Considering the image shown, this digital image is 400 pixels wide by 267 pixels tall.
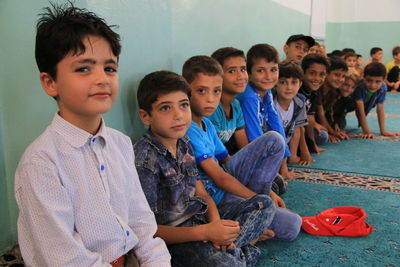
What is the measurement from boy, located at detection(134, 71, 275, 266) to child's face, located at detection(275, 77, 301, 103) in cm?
113

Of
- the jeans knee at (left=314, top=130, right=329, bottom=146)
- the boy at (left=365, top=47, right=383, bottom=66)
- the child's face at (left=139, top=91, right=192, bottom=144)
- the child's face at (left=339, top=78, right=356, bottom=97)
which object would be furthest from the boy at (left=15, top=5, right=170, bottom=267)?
the boy at (left=365, top=47, right=383, bottom=66)

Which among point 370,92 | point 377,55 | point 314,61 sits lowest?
point 370,92

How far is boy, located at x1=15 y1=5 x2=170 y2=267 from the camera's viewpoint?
0.76m

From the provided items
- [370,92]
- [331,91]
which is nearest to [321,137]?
[331,91]

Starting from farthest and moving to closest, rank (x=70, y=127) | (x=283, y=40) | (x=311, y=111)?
(x=283, y=40)
(x=311, y=111)
(x=70, y=127)

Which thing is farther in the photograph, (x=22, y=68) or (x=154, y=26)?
(x=154, y=26)

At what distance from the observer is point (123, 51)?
140 centimetres

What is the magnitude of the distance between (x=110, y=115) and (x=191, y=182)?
391mm

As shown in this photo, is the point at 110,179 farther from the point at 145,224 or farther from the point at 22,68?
the point at 22,68

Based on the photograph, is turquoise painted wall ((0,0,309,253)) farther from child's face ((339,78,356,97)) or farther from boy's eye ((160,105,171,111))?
child's face ((339,78,356,97))

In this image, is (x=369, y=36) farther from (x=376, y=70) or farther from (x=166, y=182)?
(x=166, y=182)

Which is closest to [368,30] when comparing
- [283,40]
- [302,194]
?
[283,40]

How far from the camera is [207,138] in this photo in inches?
57.9

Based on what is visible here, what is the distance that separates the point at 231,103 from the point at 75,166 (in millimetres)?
1173
